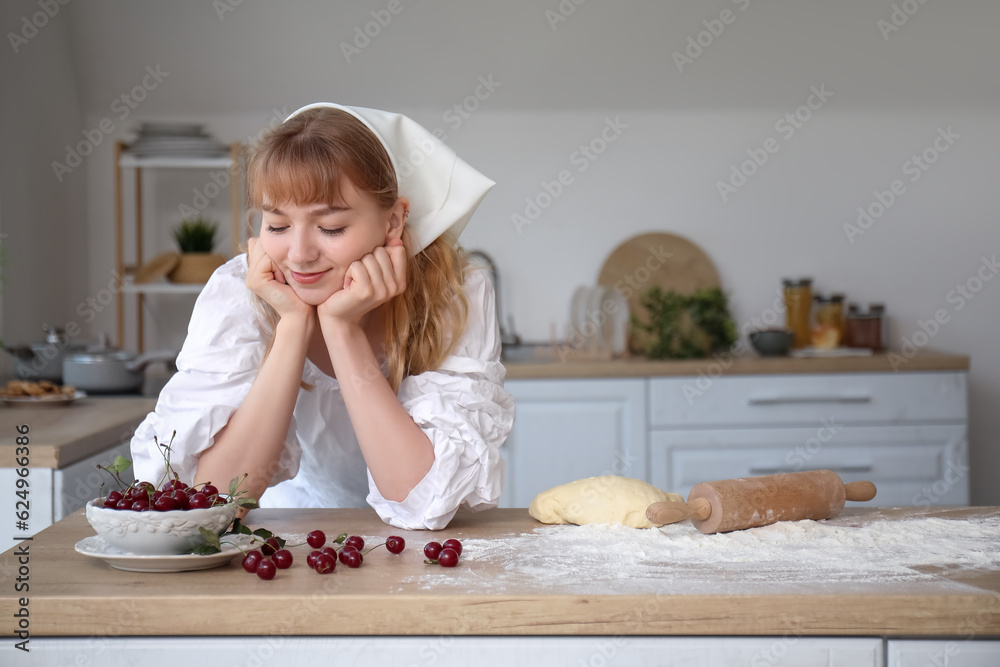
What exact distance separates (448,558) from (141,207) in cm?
254

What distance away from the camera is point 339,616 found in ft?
2.62

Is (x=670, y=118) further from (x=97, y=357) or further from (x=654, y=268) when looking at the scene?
(x=97, y=357)

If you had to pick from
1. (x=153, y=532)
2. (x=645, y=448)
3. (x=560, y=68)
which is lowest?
(x=645, y=448)

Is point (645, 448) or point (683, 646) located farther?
point (645, 448)

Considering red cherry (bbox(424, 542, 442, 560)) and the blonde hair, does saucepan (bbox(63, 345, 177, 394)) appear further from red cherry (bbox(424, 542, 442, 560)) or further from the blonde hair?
red cherry (bbox(424, 542, 442, 560))

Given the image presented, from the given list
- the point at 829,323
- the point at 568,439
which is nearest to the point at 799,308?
the point at 829,323

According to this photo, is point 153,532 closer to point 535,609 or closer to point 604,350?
point 535,609

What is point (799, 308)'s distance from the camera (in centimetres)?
312

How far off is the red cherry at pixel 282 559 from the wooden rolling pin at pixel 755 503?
1.29 feet

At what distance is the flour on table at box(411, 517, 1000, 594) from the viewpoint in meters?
0.84

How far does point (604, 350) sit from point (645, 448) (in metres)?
0.40

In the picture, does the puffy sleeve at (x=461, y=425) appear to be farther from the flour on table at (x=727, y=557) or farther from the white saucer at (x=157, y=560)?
the white saucer at (x=157, y=560)

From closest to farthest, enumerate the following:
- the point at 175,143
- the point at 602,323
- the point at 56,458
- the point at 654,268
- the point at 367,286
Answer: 1. the point at 367,286
2. the point at 56,458
3. the point at 175,143
4. the point at 602,323
5. the point at 654,268

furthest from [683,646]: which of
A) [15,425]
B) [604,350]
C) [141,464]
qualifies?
[604,350]
